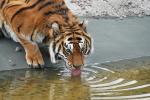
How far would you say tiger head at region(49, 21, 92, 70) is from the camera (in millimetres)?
6211

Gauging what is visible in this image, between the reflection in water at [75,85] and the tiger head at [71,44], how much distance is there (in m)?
0.24

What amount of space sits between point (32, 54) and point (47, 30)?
17.1 inches

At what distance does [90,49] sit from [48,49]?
709 mm

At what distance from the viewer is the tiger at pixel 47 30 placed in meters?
6.29

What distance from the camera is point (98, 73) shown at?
672cm

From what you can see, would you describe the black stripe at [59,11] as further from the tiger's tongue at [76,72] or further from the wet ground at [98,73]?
the tiger's tongue at [76,72]

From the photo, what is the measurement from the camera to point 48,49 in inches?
272

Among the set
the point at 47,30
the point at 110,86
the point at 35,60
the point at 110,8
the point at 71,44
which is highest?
the point at 110,8

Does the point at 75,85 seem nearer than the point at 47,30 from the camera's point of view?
Yes

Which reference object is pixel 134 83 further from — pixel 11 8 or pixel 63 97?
pixel 11 8

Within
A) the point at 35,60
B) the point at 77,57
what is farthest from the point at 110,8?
the point at 77,57

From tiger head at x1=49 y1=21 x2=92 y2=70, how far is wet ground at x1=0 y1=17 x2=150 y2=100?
28 centimetres

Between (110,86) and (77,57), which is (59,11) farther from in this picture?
(110,86)

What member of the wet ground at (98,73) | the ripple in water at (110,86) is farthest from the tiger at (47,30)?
the ripple in water at (110,86)
